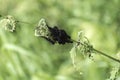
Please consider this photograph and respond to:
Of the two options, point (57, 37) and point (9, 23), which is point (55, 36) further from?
point (9, 23)

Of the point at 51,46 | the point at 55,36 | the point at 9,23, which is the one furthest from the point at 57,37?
the point at 51,46

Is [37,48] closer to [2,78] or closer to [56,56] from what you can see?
[56,56]

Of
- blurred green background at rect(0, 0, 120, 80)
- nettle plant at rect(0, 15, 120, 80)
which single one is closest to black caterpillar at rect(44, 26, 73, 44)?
nettle plant at rect(0, 15, 120, 80)

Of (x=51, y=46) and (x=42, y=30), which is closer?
(x=42, y=30)

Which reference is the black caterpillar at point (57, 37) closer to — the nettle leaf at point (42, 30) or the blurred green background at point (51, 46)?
the nettle leaf at point (42, 30)

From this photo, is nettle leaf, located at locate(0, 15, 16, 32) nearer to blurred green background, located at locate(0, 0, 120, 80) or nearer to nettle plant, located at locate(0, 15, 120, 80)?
nettle plant, located at locate(0, 15, 120, 80)

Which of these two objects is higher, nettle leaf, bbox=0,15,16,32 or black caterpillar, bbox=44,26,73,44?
nettle leaf, bbox=0,15,16,32

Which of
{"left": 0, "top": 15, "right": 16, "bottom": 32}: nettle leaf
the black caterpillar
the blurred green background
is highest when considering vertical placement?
the blurred green background

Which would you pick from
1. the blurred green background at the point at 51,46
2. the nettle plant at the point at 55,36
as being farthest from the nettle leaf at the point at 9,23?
the blurred green background at the point at 51,46

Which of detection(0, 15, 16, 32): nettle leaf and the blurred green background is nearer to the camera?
detection(0, 15, 16, 32): nettle leaf
